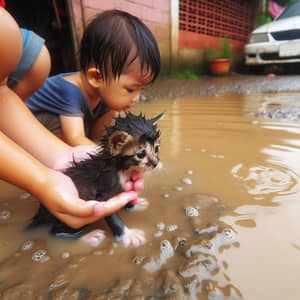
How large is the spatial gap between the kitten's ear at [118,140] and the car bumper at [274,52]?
8.09 m

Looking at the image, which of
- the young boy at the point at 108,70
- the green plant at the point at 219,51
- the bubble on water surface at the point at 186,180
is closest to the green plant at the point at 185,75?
the green plant at the point at 219,51

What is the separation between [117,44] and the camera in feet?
6.41

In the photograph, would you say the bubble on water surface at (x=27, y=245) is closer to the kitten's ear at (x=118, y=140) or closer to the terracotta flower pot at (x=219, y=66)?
the kitten's ear at (x=118, y=140)

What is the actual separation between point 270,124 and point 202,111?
41.2 inches

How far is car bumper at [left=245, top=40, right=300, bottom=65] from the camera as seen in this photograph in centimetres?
812

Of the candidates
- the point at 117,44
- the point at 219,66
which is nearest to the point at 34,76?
the point at 117,44

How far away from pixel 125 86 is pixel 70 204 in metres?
1.00

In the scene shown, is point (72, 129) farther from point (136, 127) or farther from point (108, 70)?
point (136, 127)

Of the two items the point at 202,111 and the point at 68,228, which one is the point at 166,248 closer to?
the point at 68,228

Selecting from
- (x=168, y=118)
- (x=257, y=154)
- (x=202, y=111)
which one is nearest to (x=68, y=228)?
(x=257, y=154)

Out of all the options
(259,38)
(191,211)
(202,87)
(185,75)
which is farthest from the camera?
(259,38)

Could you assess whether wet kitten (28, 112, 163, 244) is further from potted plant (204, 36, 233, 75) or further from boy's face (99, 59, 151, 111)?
potted plant (204, 36, 233, 75)

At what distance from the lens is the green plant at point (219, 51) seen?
28.7 feet

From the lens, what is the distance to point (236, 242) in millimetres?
1351
